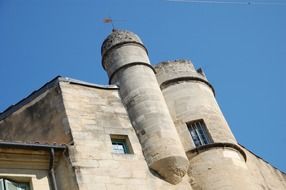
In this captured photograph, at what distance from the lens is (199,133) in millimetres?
15305

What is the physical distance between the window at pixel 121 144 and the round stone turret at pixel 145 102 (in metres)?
0.44

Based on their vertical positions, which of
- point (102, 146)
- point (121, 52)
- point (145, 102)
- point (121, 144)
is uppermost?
point (121, 52)

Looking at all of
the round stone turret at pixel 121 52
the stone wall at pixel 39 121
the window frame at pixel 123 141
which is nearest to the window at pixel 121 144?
the window frame at pixel 123 141

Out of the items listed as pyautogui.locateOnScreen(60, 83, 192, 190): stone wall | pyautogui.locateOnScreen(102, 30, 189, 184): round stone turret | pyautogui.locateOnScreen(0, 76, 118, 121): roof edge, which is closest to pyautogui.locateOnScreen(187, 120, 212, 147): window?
pyautogui.locateOnScreen(102, 30, 189, 184): round stone turret

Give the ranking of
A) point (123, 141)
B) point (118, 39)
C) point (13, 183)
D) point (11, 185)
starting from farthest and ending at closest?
point (118, 39), point (123, 141), point (13, 183), point (11, 185)

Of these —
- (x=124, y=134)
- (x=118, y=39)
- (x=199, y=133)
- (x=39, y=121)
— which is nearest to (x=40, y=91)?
(x=39, y=121)

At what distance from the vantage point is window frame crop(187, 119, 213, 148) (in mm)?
15039

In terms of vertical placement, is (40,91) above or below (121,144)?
above

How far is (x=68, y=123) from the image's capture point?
1328cm

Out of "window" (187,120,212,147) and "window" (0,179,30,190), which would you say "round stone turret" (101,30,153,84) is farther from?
"window" (0,179,30,190)

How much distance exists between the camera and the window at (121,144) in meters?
13.6

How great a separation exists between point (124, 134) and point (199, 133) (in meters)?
2.55

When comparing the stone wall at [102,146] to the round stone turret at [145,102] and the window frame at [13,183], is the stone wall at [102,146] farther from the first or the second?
the window frame at [13,183]

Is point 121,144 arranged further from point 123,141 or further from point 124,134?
Answer: point 124,134
